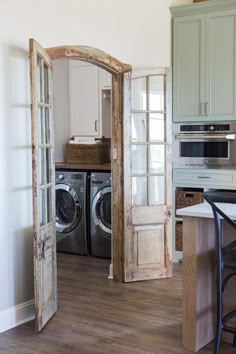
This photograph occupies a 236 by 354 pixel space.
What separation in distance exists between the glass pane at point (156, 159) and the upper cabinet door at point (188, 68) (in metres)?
0.65

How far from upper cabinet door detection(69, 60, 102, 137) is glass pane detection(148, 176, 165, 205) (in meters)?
1.56

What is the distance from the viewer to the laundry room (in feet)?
17.9

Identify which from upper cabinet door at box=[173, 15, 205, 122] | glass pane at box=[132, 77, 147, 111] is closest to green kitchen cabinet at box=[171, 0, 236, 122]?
upper cabinet door at box=[173, 15, 205, 122]

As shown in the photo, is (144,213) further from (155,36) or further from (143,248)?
(155,36)

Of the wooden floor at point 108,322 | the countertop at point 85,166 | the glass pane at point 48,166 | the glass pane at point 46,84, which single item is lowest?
the wooden floor at point 108,322

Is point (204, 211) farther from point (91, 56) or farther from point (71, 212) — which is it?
point (71, 212)

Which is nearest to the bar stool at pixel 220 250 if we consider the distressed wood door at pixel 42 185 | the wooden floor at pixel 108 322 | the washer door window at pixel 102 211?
the wooden floor at pixel 108 322

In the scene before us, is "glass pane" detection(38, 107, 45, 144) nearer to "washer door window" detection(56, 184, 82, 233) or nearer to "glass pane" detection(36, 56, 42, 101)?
"glass pane" detection(36, 56, 42, 101)

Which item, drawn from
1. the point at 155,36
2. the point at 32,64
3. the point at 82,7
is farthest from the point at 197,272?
the point at 155,36

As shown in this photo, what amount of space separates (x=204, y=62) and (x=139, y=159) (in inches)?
49.2

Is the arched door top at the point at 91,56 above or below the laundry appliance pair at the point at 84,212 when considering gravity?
above

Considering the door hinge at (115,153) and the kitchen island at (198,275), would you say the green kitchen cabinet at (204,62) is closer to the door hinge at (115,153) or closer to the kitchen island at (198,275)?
the door hinge at (115,153)

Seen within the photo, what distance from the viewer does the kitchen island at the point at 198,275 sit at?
3.02 metres

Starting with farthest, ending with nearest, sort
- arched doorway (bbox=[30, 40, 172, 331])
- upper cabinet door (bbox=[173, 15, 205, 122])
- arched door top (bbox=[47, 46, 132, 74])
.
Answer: upper cabinet door (bbox=[173, 15, 205, 122]), arched doorway (bbox=[30, 40, 172, 331]), arched door top (bbox=[47, 46, 132, 74])
